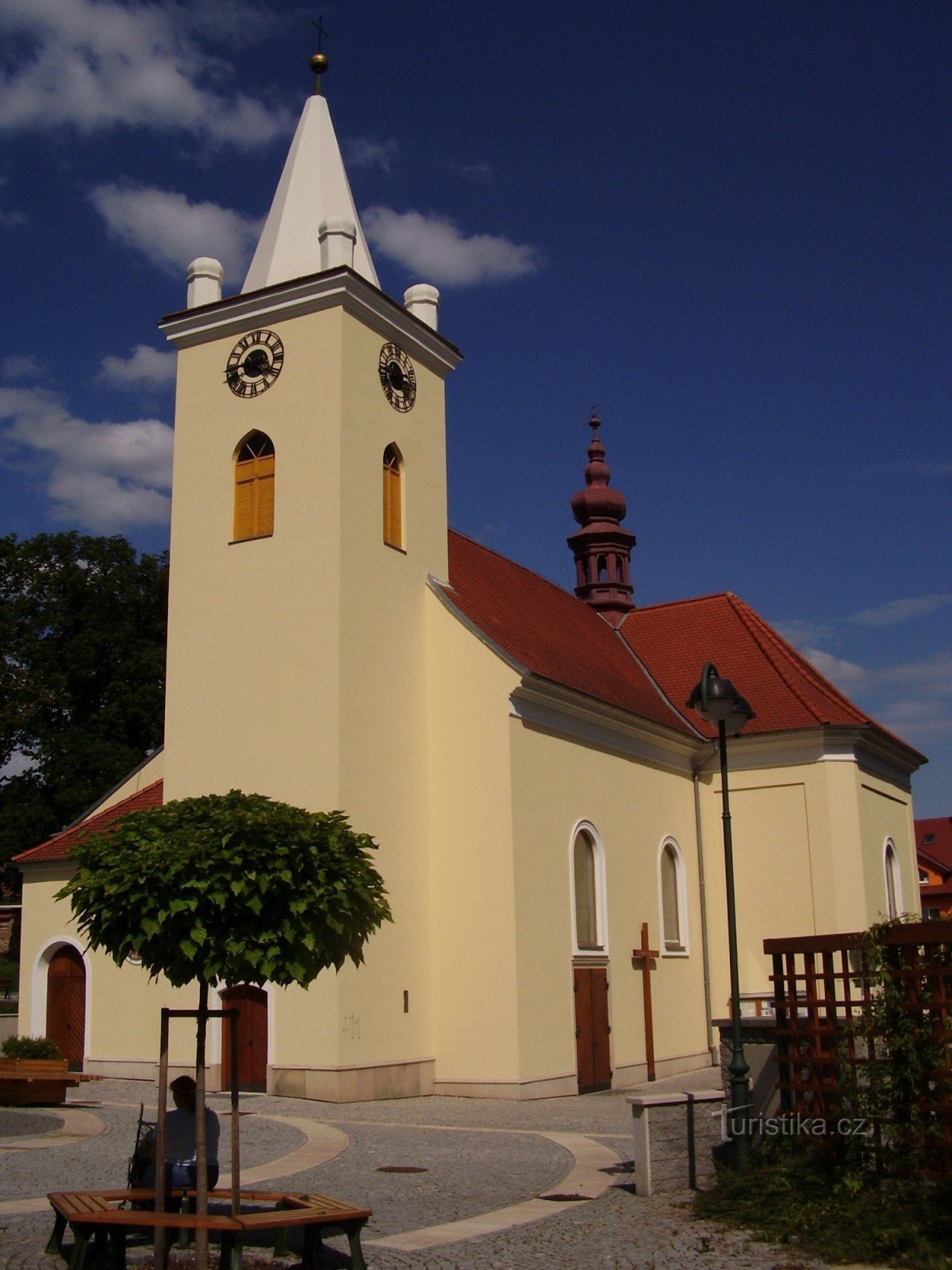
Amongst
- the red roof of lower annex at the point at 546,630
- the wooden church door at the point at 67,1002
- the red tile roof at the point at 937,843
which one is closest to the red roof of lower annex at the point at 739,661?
the red roof of lower annex at the point at 546,630

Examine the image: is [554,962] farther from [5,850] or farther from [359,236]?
[5,850]

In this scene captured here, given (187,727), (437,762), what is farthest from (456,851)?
(187,727)

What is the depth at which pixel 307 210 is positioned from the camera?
2211cm

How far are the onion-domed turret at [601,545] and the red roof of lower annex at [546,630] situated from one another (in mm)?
2044

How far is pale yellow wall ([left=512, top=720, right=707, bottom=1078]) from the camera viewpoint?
1942 centimetres

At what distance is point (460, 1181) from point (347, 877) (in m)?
4.66

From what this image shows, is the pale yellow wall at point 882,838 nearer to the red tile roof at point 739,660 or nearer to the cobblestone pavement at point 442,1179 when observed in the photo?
the red tile roof at point 739,660

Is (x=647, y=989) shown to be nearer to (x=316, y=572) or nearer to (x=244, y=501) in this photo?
(x=316, y=572)

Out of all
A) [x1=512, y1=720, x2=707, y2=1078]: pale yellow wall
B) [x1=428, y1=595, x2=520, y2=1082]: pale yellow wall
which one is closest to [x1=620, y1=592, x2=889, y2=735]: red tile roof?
[x1=512, y1=720, x2=707, y2=1078]: pale yellow wall

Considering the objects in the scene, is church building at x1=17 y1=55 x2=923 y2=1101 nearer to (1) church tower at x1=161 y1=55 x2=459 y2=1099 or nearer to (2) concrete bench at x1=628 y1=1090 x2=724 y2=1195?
(1) church tower at x1=161 y1=55 x2=459 y2=1099

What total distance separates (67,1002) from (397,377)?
40.2 ft

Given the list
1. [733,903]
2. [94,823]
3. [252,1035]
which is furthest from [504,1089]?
[94,823]

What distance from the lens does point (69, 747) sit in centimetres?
3797

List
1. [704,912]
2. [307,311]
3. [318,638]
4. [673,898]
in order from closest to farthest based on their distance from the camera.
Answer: [318,638]
[307,311]
[673,898]
[704,912]
